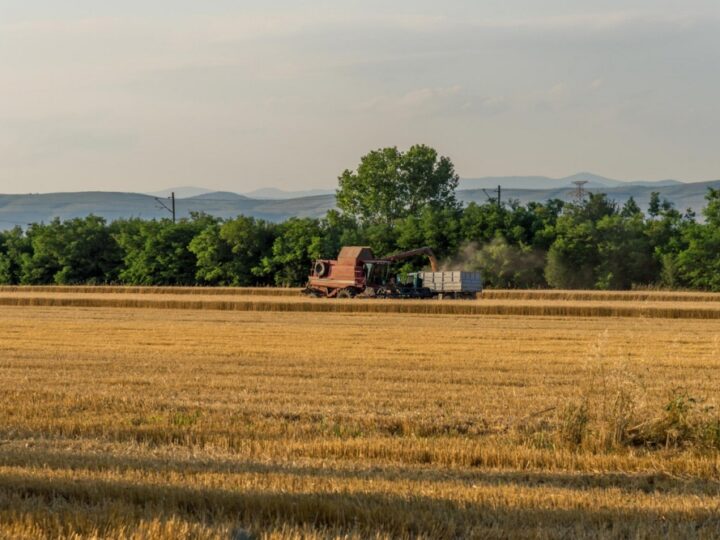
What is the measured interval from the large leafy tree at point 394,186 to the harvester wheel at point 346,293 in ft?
113

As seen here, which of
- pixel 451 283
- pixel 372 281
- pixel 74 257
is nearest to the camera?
pixel 372 281

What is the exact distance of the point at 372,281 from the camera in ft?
169

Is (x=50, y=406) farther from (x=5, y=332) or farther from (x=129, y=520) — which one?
(x=5, y=332)

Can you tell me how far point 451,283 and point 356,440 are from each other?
39.5 metres

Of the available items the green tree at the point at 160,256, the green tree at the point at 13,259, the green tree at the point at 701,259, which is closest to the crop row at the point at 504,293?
the green tree at the point at 701,259

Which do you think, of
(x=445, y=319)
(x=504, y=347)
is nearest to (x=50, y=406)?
(x=504, y=347)

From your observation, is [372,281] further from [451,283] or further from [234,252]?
[234,252]

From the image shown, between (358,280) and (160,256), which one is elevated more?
(160,256)

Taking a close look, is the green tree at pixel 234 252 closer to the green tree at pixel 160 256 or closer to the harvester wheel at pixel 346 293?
the green tree at pixel 160 256

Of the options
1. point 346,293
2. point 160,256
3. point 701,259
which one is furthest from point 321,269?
point 701,259

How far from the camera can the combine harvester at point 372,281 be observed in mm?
50844

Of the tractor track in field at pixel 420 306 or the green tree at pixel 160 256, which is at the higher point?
the green tree at pixel 160 256

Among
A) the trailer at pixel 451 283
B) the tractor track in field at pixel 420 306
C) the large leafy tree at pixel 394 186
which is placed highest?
the large leafy tree at pixel 394 186

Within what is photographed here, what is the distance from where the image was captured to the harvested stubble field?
7.85m
